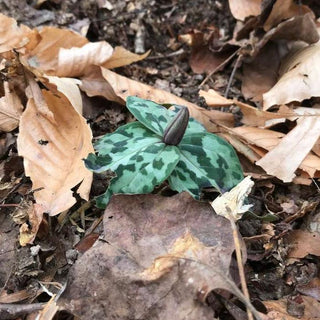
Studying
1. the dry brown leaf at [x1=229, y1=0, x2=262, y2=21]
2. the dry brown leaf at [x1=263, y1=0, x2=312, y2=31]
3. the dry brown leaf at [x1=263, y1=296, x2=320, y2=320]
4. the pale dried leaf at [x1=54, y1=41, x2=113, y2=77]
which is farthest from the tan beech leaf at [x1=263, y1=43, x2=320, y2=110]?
the dry brown leaf at [x1=263, y1=296, x2=320, y2=320]

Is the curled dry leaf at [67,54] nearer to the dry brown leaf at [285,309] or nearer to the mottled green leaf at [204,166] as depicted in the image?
the mottled green leaf at [204,166]

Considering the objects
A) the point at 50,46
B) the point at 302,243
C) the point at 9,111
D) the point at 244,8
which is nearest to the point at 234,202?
the point at 302,243

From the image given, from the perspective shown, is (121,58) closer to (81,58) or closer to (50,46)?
(81,58)

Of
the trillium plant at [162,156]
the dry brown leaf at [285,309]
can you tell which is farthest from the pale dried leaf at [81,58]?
the dry brown leaf at [285,309]

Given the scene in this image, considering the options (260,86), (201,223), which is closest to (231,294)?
(201,223)

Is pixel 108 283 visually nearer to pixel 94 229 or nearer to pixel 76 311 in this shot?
pixel 76 311

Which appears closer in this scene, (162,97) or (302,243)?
(302,243)

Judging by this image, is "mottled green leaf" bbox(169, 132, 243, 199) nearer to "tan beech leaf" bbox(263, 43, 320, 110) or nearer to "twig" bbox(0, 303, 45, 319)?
"tan beech leaf" bbox(263, 43, 320, 110)
